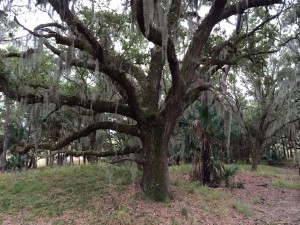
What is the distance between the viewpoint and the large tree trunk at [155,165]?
8148 millimetres

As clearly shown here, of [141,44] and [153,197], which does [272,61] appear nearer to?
[141,44]

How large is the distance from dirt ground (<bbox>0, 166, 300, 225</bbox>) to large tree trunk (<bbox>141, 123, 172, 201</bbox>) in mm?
258

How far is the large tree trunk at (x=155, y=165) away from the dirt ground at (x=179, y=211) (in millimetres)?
258

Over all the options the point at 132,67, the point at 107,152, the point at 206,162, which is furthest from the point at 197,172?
the point at 132,67

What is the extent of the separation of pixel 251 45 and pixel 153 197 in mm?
6196

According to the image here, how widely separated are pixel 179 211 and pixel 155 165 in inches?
50.2

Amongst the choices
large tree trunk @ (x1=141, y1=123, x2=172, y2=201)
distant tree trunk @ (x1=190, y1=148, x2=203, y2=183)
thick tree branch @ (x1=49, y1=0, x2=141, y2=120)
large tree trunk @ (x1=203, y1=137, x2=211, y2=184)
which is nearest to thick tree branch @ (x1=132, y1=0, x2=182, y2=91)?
thick tree branch @ (x1=49, y1=0, x2=141, y2=120)

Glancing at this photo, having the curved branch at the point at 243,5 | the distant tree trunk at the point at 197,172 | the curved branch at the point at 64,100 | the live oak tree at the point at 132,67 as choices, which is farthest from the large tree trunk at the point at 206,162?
the curved branch at the point at 243,5

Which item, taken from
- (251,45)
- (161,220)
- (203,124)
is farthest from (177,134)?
(161,220)

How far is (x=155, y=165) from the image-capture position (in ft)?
27.0

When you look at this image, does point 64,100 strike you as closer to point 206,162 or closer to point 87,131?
point 87,131

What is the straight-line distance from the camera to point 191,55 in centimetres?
853

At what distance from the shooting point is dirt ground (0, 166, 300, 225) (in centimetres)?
717

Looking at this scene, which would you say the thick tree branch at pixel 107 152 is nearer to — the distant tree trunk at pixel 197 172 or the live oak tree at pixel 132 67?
the live oak tree at pixel 132 67
